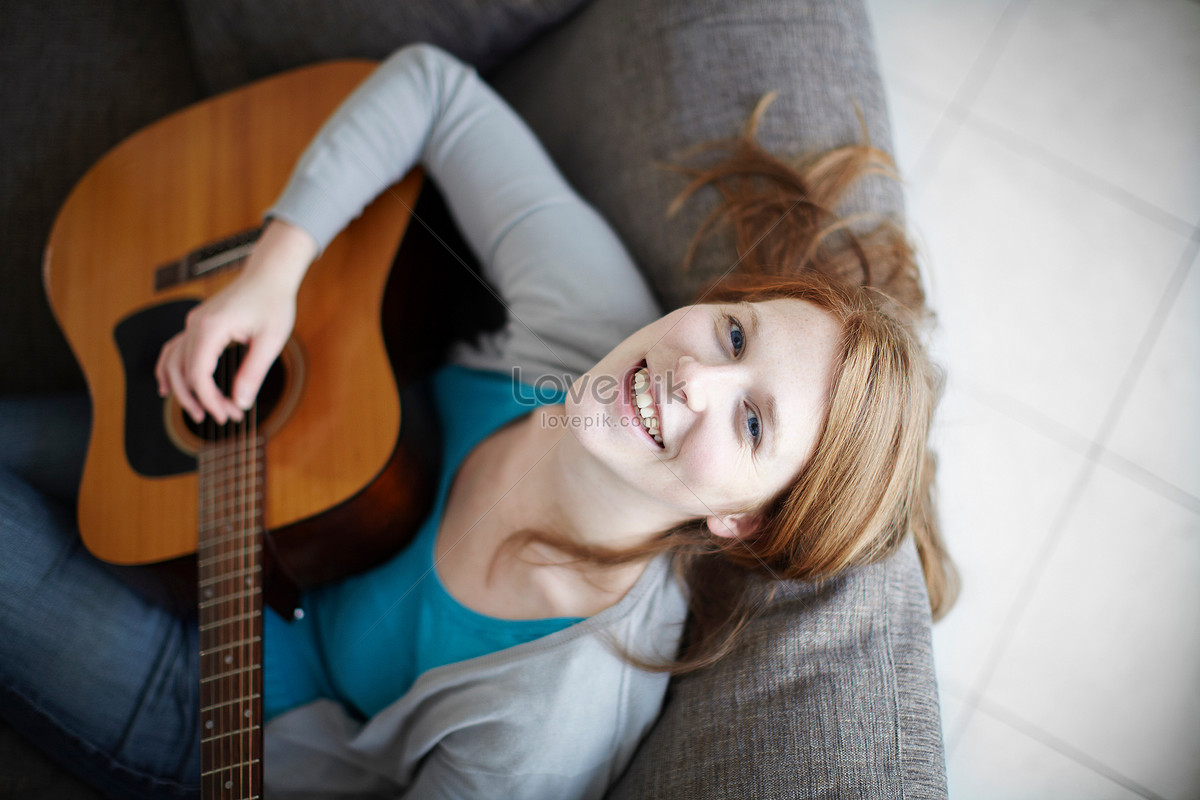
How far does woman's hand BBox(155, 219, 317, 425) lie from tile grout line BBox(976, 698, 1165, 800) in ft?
5.02

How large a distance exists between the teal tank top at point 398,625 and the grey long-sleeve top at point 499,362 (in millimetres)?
34

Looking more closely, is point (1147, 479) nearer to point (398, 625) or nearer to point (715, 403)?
point (715, 403)

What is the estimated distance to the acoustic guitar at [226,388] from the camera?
0.83 metres

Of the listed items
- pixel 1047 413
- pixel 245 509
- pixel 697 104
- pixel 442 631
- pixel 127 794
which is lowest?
pixel 127 794

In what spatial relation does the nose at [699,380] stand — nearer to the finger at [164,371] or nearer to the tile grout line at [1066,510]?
the finger at [164,371]

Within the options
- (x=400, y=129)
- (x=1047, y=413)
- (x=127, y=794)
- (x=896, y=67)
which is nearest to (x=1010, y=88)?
(x=896, y=67)

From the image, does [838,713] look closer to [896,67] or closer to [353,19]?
[353,19]

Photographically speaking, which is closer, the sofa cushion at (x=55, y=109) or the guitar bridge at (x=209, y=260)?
the guitar bridge at (x=209, y=260)

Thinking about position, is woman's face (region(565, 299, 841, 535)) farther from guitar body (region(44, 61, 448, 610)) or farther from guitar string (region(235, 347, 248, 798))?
guitar string (region(235, 347, 248, 798))

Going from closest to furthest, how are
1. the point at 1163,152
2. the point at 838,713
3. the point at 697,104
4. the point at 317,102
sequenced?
the point at 838,713, the point at 697,104, the point at 317,102, the point at 1163,152

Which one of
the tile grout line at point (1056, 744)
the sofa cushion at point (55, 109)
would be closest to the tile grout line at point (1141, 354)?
the tile grout line at point (1056, 744)

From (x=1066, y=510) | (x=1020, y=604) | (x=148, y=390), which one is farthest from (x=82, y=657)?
(x=1066, y=510)

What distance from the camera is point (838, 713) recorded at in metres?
0.70

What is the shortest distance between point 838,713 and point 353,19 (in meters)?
1.37
